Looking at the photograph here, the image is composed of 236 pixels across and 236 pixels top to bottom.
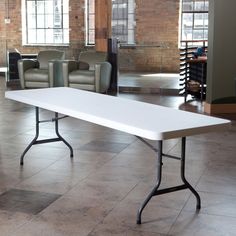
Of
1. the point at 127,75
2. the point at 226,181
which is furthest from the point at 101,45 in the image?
the point at 226,181

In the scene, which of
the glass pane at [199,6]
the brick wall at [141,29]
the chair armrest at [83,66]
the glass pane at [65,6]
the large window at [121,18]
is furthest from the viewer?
the glass pane at [65,6]

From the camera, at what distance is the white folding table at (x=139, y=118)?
2.79 meters

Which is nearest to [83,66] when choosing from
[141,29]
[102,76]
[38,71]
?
[102,76]

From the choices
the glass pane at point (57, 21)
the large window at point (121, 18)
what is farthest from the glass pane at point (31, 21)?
the large window at point (121, 18)

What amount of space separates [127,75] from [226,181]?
633 centimetres

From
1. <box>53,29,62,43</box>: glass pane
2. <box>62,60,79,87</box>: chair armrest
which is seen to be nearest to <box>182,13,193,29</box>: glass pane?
<box>53,29,62,43</box>: glass pane

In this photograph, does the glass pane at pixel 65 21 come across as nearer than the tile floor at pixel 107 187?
No

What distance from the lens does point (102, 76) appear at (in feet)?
29.2

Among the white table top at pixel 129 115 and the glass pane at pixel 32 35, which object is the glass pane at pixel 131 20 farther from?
the white table top at pixel 129 115

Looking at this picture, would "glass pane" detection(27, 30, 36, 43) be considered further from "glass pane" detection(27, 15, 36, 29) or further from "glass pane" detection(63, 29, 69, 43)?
"glass pane" detection(63, 29, 69, 43)

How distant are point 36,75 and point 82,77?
40.5 inches

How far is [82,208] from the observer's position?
10.9 feet

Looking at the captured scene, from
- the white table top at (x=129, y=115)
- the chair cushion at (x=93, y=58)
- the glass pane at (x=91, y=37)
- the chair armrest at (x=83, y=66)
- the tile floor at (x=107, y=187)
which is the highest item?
the glass pane at (x=91, y=37)

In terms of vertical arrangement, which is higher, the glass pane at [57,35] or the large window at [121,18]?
the large window at [121,18]
